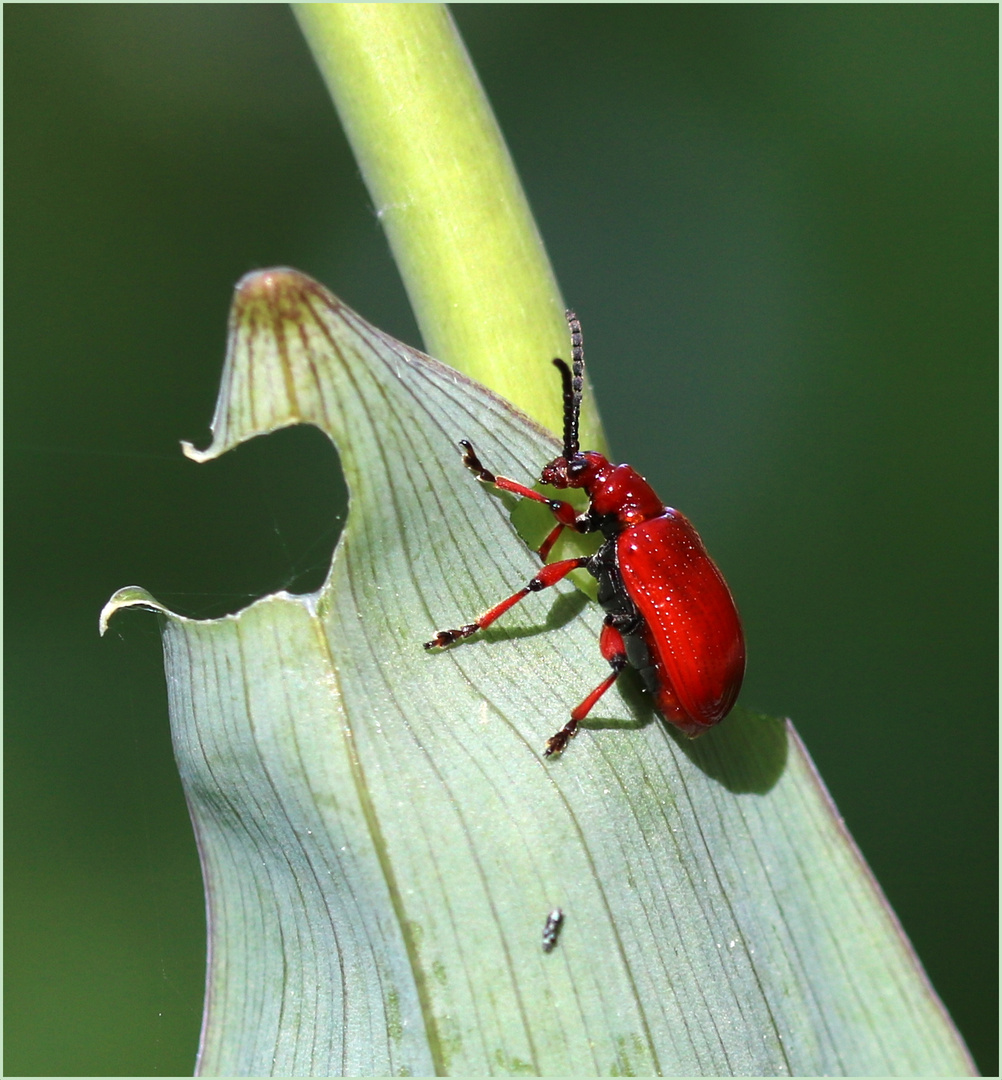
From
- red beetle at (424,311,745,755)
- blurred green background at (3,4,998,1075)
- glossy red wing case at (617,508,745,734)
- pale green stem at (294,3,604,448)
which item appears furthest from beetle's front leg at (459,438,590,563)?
blurred green background at (3,4,998,1075)

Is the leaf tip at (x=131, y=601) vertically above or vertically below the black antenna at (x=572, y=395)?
below

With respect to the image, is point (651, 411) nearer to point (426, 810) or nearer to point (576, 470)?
point (576, 470)

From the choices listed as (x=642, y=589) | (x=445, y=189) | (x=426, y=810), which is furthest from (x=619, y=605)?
(x=445, y=189)

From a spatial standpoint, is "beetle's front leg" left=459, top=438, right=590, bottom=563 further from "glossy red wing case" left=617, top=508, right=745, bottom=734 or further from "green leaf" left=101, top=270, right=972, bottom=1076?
"glossy red wing case" left=617, top=508, right=745, bottom=734

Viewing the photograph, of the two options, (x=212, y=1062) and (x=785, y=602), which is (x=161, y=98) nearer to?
(x=785, y=602)

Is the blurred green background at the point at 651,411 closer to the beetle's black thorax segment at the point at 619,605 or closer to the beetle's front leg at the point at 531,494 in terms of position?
the beetle's black thorax segment at the point at 619,605

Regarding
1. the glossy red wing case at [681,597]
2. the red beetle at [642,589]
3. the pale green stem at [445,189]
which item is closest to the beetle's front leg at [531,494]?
the red beetle at [642,589]
